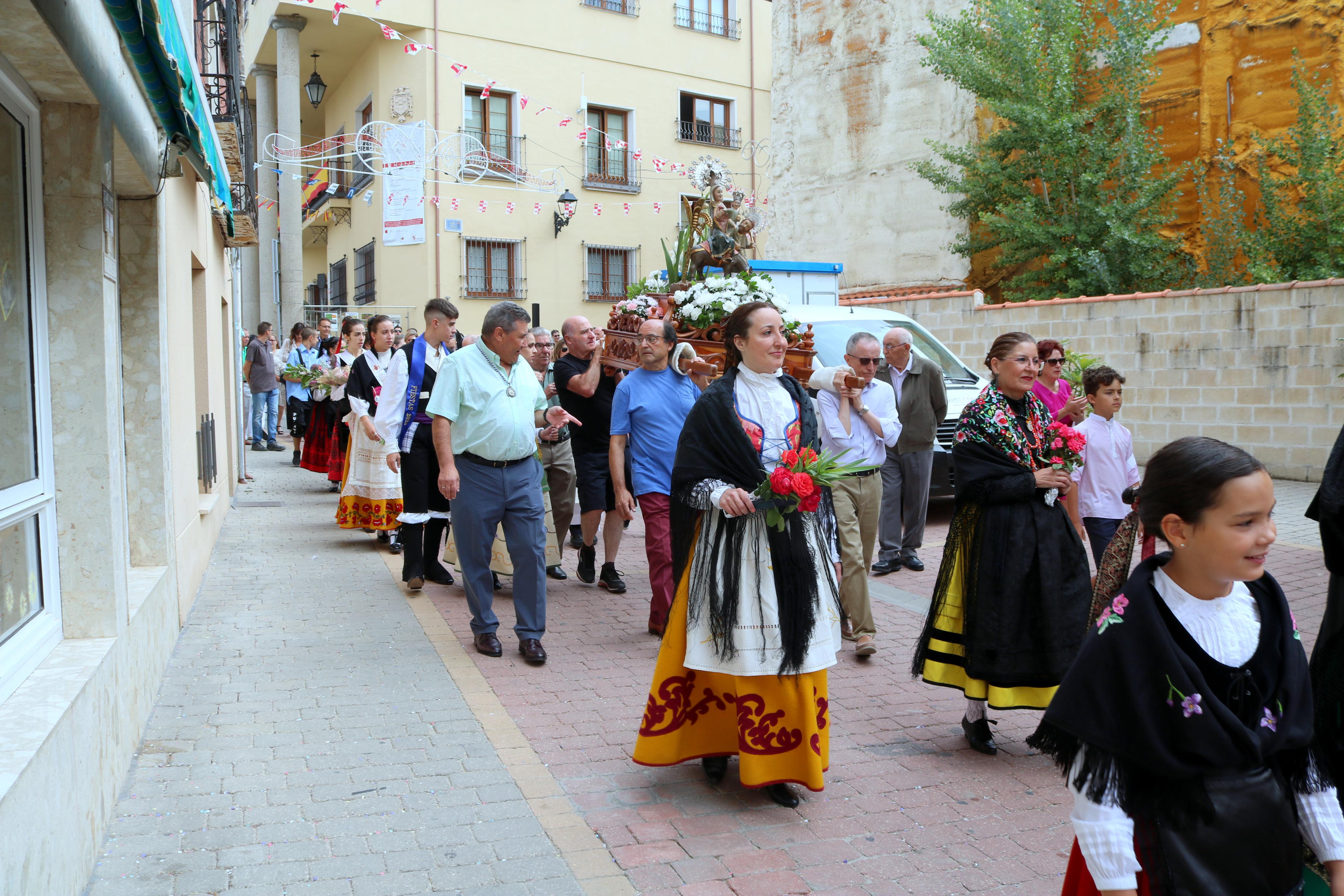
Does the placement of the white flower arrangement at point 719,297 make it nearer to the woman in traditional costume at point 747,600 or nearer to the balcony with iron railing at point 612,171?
the woman in traditional costume at point 747,600

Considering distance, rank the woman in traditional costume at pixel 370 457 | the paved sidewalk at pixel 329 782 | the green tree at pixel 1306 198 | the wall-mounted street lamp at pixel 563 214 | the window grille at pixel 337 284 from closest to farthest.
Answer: the paved sidewalk at pixel 329 782
the woman in traditional costume at pixel 370 457
the green tree at pixel 1306 198
the wall-mounted street lamp at pixel 563 214
the window grille at pixel 337 284

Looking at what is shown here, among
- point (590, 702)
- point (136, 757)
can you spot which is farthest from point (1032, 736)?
point (136, 757)

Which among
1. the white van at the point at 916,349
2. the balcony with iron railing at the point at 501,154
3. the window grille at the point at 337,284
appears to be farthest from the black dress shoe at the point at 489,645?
the window grille at the point at 337,284

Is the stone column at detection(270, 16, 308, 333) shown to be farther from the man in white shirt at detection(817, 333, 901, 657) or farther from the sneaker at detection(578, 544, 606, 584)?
the man in white shirt at detection(817, 333, 901, 657)

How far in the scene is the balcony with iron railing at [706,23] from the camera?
90.4 ft

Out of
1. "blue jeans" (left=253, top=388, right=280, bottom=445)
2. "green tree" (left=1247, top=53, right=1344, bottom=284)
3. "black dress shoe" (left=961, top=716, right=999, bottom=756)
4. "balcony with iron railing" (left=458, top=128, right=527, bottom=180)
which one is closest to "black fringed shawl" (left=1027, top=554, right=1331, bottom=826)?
"black dress shoe" (left=961, top=716, right=999, bottom=756)

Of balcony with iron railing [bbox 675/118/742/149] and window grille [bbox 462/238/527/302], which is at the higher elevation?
balcony with iron railing [bbox 675/118/742/149]

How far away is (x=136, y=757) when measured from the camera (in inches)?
184

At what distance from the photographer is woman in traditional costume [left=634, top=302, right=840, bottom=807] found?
420cm

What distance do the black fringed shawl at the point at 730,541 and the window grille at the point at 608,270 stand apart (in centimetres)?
2243

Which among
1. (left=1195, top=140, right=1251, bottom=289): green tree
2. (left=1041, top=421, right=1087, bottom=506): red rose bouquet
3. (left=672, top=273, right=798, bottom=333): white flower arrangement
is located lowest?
(left=1041, top=421, right=1087, bottom=506): red rose bouquet

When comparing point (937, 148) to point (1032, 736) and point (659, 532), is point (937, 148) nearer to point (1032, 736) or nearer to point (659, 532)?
point (659, 532)

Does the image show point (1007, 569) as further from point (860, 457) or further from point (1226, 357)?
point (1226, 357)

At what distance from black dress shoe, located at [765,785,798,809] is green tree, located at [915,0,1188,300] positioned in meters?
15.0
